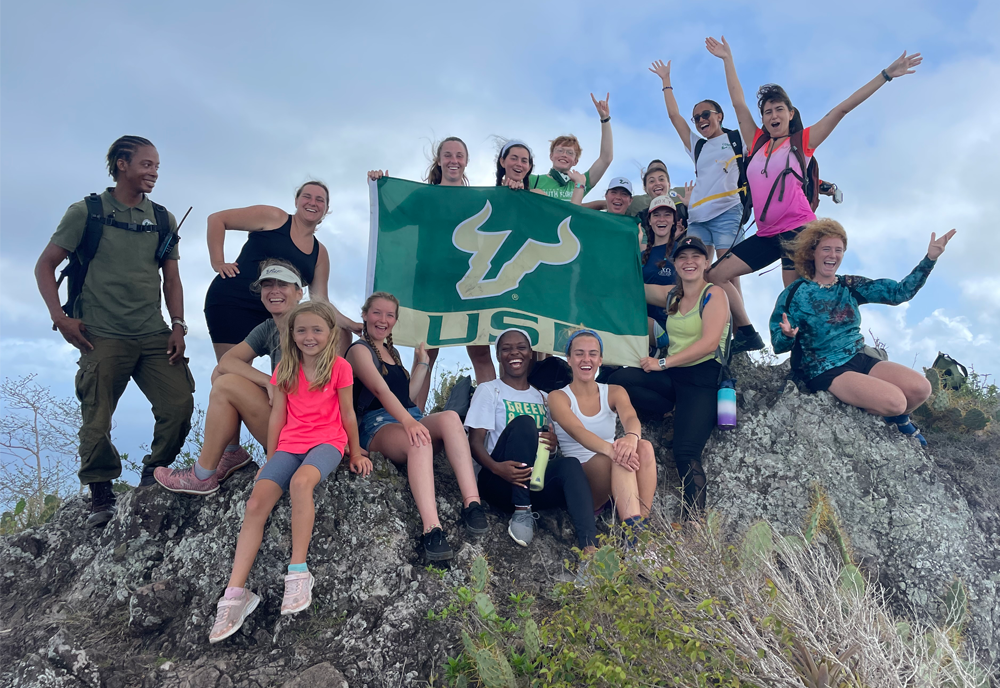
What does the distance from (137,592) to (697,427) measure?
16.1 feet

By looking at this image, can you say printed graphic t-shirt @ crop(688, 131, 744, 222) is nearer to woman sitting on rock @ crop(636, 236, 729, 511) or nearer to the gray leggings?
woman sitting on rock @ crop(636, 236, 729, 511)

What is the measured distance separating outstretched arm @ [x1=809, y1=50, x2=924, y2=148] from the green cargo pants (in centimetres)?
697

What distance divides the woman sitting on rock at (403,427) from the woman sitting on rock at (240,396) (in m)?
0.68

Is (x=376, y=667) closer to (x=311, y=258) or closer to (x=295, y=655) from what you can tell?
(x=295, y=655)

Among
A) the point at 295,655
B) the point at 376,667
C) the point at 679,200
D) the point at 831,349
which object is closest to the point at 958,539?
the point at 831,349

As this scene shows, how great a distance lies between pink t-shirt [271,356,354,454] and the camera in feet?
15.6

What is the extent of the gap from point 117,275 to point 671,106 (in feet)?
21.3

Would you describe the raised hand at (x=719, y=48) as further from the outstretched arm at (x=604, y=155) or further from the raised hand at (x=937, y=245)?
the raised hand at (x=937, y=245)

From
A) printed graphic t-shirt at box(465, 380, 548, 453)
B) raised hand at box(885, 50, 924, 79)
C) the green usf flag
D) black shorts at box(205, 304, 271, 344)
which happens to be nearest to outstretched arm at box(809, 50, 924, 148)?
raised hand at box(885, 50, 924, 79)

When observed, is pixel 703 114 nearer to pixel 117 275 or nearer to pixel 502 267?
pixel 502 267

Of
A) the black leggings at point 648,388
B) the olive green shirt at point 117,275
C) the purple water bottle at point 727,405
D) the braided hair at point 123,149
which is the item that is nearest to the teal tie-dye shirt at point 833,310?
the purple water bottle at point 727,405

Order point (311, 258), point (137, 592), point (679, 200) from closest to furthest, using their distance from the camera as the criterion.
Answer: point (137, 592) < point (311, 258) < point (679, 200)

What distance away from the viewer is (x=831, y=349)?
22.2 ft

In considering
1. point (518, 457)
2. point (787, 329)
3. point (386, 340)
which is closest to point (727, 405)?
point (787, 329)
